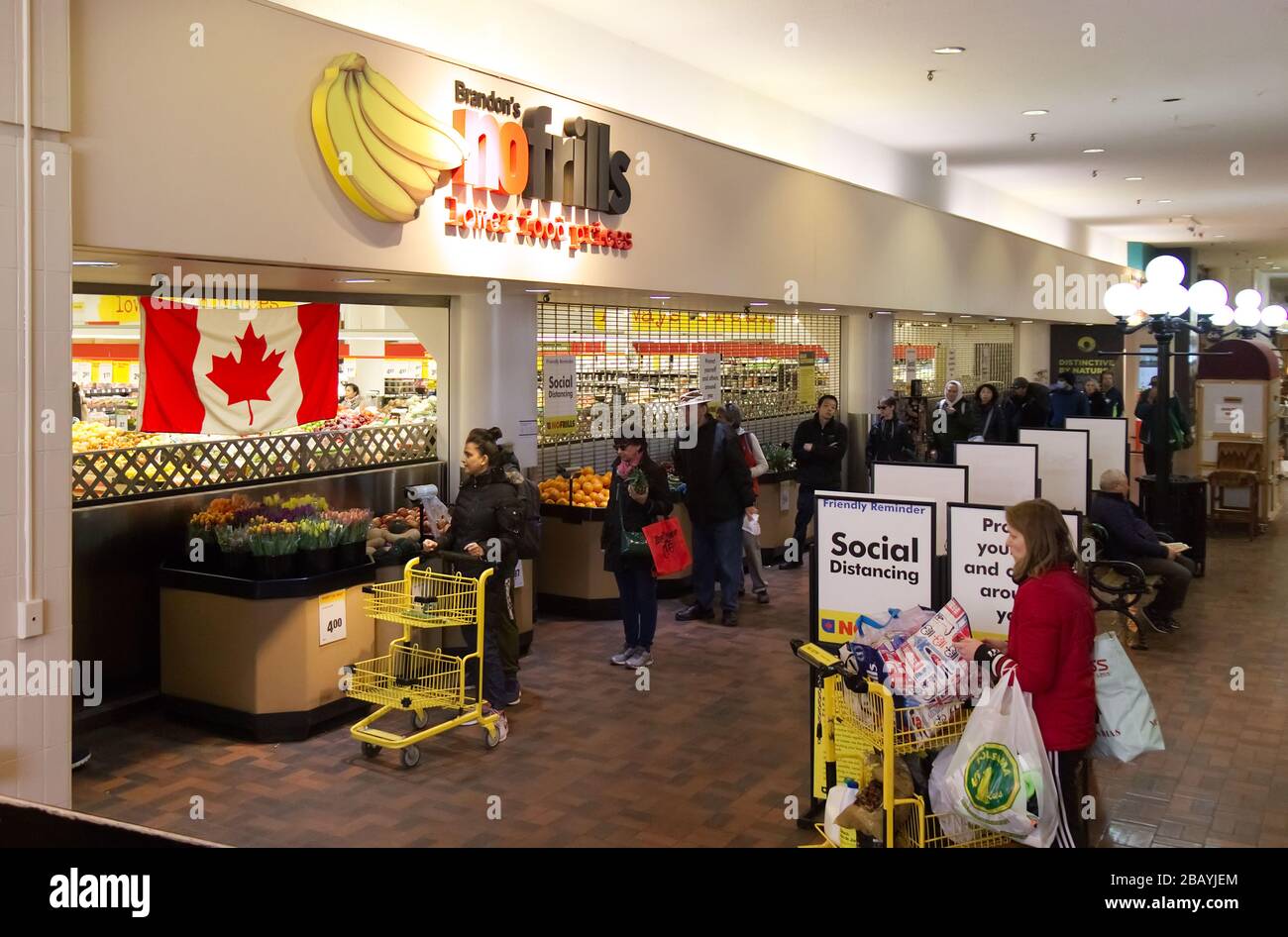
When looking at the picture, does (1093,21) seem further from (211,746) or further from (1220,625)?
(211,746)

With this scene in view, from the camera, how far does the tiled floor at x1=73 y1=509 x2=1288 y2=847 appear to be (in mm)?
5172

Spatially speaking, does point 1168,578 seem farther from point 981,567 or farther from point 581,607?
point 581,607

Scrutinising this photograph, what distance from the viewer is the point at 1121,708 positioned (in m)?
4.25

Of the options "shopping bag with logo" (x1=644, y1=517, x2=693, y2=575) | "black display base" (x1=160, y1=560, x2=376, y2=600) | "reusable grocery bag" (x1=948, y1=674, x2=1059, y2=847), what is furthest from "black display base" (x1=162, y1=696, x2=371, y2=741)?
"reusable grocery bag" (x1=948, y1=674, x2=1059, y2=847)

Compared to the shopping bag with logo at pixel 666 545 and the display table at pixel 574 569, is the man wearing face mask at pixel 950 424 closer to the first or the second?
the display table at pixel 574 569

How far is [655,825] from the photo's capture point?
17.1ft

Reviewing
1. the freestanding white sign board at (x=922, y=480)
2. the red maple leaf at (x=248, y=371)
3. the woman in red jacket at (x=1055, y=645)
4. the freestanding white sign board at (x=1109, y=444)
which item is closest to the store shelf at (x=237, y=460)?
the red maple leaf at (x=248, y=371)

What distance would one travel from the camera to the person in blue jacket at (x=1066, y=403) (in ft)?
49.1

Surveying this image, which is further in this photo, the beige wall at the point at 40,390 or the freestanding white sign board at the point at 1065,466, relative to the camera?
the freestanding white sign board at the point at 1065,466

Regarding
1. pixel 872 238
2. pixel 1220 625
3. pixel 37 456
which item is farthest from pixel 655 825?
pixel 872 238

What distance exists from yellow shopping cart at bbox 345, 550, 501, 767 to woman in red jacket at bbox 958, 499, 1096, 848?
10.1ft

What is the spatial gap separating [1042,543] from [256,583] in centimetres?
415

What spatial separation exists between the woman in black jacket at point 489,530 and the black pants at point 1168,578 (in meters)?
5.14

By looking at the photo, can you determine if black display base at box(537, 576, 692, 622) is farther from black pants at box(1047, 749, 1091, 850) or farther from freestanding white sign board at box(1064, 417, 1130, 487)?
black pants at box(1047, 749, 1091, 850)
